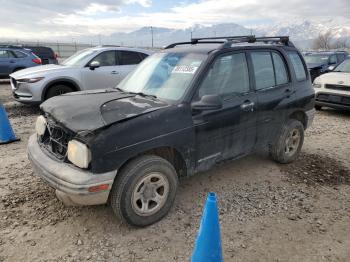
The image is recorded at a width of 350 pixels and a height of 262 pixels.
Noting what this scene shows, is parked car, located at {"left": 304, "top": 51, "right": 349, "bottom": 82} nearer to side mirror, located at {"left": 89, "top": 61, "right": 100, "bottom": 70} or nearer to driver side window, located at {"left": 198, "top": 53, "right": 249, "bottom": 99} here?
side mirror, located at {"left": 89, "top": 61, "right": 100, "bottom": 70}

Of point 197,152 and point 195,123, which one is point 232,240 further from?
point 195,123

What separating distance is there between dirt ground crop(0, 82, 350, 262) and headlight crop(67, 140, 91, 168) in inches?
32.7

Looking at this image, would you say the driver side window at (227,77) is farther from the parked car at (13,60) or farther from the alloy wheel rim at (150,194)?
the parked car at (13,60)

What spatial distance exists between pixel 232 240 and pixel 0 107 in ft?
16.9

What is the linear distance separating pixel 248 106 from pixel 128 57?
5876 millimetres

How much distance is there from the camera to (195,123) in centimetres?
357

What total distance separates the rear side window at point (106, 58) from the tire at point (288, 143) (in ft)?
18.4

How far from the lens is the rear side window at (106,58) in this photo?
8852 mm

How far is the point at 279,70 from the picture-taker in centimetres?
475

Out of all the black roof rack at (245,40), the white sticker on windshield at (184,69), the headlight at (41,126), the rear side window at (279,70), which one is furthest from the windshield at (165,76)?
the rear side window at (279,70)

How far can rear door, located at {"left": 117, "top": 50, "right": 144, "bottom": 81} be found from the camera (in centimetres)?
901

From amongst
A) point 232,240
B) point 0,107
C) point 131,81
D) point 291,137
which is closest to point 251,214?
point 232,240

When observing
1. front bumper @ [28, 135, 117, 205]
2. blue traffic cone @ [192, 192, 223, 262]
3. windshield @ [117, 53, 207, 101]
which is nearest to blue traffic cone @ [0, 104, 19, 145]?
windshield @ [117, 53, 207, 101]

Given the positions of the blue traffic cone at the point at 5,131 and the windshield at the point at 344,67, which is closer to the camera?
the blue traffic cone at the point at 5,131
